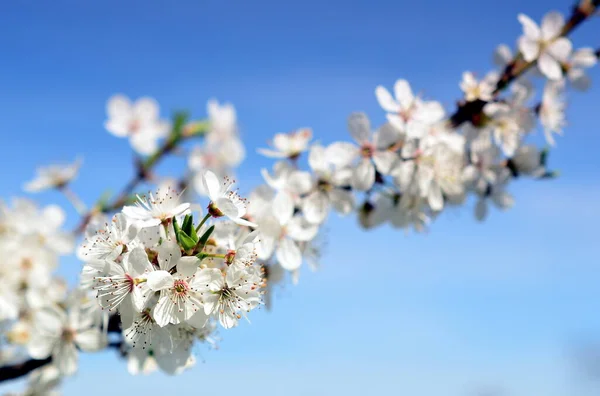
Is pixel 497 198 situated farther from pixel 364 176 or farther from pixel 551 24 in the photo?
pixel 364 176

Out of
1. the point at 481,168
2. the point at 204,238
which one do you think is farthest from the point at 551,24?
the point at 204,238

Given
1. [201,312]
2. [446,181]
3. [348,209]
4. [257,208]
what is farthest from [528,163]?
[201,312]

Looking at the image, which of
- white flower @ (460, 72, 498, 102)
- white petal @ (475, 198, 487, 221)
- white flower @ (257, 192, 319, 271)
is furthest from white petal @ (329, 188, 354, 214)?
white petal @ (475, 198, 487, 221)

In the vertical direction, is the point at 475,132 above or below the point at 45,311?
above

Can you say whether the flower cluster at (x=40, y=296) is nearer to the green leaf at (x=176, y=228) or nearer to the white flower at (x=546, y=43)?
the green leaf at (x=176, y=228)

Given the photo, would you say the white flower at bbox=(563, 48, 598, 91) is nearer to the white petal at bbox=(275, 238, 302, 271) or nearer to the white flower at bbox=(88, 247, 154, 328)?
the white petal at bbox=(275, 238, 302, 271)

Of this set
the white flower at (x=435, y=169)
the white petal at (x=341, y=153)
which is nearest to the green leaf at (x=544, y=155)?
the white flower at (x=435, y=169)

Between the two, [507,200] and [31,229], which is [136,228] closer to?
[31,229]
